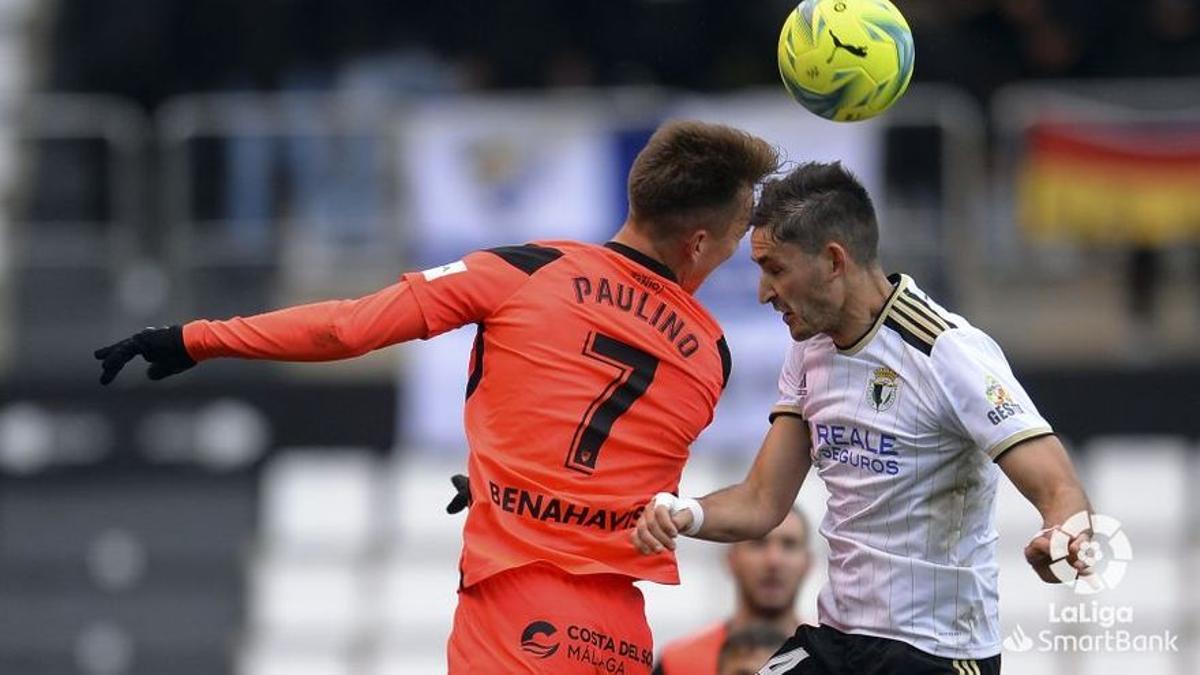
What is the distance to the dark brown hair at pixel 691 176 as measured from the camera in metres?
6.11

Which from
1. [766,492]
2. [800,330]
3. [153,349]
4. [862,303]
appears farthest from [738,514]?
[153,349]

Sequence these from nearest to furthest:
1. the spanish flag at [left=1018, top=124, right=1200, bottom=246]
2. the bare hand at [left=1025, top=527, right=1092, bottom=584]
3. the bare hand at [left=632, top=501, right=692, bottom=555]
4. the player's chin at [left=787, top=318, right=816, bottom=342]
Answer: the bare hand at [left=1025, top=527, right=1092, bottom=584] < the bare hand at [left=632, top=501, right=692, bottom=555] < the player's chin at [left=787, top=318, right=816, bottom=342] < the spanish flag at [left=1018, top=124, right=1200, bottom=246]

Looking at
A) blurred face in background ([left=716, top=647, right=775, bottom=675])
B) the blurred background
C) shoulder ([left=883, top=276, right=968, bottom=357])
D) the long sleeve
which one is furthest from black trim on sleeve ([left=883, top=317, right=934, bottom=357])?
the blurred background

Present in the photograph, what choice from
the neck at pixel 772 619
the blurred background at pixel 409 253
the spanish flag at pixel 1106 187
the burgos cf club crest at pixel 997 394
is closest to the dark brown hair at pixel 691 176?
the burgos cf club crest at pixel 997 394

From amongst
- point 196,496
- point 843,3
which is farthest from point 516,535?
point 196,496

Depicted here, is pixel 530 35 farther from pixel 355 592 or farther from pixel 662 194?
pixel 662 194

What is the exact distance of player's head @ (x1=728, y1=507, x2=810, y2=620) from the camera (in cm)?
784

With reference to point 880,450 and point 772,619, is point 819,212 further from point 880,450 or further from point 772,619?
point 772,619

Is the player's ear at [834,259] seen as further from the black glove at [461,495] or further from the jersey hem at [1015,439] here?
the black glove at [461,495]

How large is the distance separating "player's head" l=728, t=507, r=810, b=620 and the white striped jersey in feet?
6.03

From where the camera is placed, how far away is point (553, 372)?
19.8 ft

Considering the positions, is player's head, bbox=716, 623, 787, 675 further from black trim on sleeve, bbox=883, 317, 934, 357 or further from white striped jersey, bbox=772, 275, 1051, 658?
black trim on sleeve, bbox=883, 317, 934, 357

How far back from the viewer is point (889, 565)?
5.86 metres

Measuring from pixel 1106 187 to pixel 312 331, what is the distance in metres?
6.77
